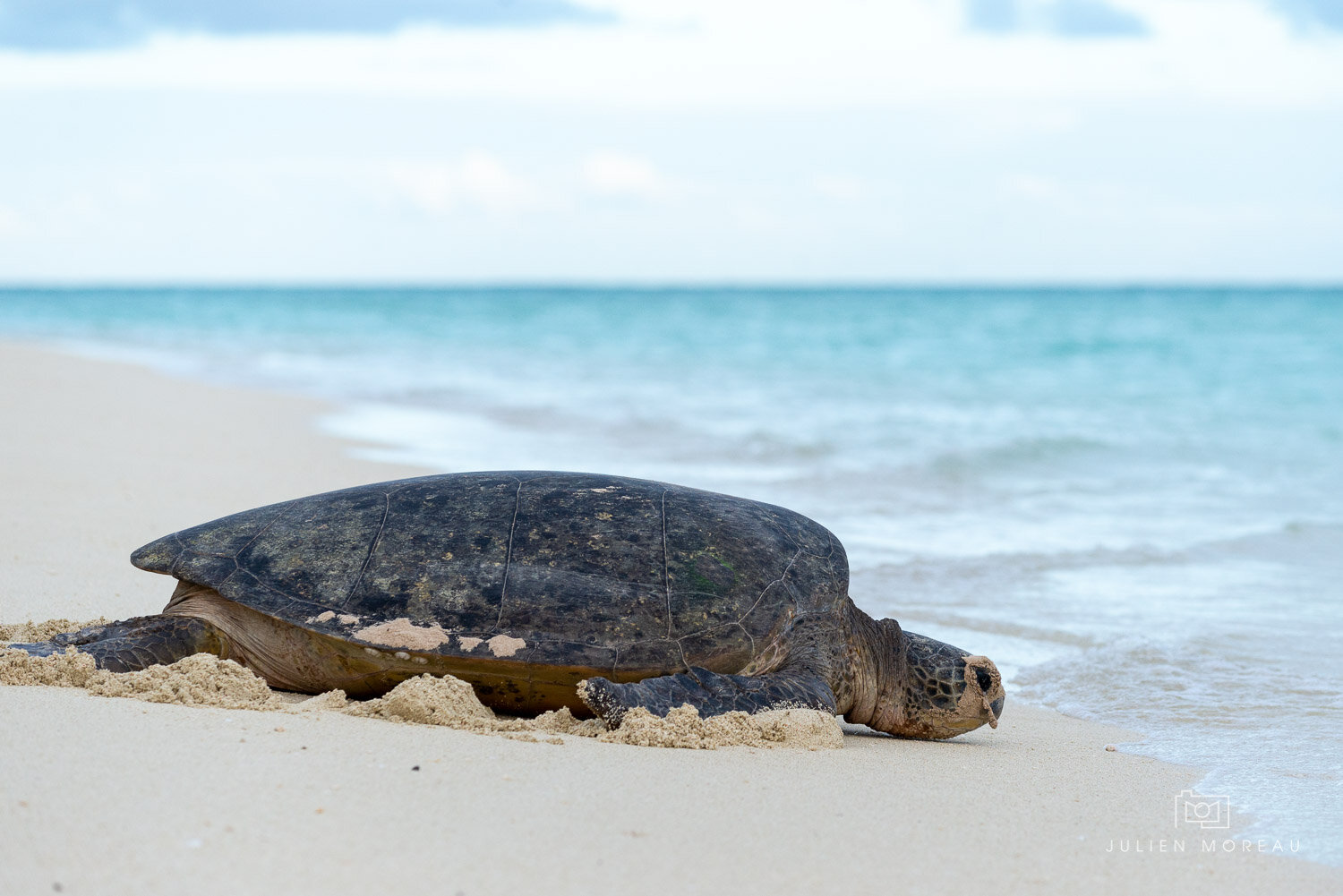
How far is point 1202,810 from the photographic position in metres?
3.15

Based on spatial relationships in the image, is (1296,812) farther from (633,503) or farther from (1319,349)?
(1319,349)

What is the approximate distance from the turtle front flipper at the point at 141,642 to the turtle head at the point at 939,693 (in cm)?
235

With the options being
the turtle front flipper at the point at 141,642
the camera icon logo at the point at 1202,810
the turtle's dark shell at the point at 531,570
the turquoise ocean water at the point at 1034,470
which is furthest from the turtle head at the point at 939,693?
the turtle front flipper at the point at 141,642

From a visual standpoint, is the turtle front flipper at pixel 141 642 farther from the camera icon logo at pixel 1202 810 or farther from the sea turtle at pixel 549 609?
the camera icon logo at pixel 1202 810

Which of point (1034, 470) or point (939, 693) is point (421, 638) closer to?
point (939, 693)

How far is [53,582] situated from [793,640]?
3242mm

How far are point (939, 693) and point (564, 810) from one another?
5.56 feet

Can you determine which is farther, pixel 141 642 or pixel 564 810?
pixel 141 642

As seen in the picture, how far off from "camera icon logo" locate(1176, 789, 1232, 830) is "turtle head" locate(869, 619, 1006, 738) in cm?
72

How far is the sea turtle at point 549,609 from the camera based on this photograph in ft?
11.7

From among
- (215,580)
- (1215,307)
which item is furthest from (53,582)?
(1215,307)

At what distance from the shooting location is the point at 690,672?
143 inches

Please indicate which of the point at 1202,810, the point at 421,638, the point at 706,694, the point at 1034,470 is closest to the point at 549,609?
the point at 421,638

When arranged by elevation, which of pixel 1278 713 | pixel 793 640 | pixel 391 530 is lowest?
pixel 1278 713
